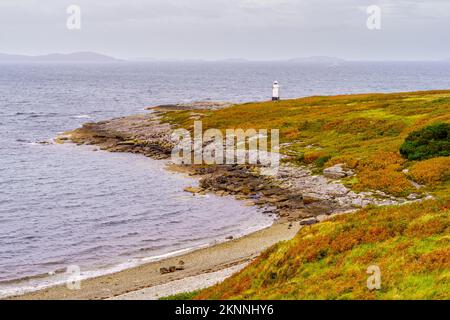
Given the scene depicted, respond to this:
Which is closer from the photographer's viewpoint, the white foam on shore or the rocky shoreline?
the white foam on shore

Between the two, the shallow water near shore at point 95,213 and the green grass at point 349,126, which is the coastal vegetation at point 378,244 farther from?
the shallow water near shore at point 95,213

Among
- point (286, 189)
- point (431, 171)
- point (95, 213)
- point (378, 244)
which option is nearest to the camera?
point (378, 244)

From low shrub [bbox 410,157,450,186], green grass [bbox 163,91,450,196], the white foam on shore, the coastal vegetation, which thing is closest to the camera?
the coastal vegetation

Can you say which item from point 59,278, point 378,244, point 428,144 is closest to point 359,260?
point 378,244

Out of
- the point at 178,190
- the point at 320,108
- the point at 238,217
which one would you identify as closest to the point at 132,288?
the point at 238,217

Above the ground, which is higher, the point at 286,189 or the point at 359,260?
the point at 359,260

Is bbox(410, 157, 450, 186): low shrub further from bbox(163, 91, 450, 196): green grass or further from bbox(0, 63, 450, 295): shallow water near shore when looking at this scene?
bbox(0, 63, 450, 295): shallow water near shore

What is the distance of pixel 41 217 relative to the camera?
43469 millimetres

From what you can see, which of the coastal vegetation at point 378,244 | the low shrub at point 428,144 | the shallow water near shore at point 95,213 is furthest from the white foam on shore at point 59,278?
the low shrub at point 428,144

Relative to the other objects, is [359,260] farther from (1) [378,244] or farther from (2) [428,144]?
(2) [428,144]

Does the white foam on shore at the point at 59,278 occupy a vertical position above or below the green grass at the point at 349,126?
below

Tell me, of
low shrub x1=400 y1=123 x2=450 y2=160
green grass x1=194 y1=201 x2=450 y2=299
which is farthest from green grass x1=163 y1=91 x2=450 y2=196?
green grass x1=194 y1=201 x2=450 y2=299
